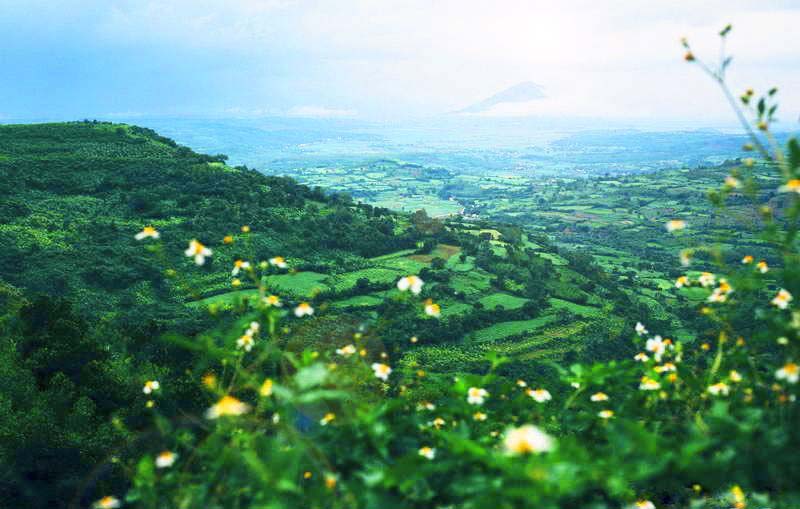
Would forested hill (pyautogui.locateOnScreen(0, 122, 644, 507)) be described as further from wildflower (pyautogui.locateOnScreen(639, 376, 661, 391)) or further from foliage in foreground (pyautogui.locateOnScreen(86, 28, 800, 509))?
wildflower (pyautogui.locateOnScreen(639, 376, 661, 391))

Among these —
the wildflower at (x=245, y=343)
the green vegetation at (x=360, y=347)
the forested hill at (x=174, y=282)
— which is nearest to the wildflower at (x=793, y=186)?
the green vegetation at (x=360, y=347)

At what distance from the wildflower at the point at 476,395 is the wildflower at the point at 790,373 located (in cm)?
217

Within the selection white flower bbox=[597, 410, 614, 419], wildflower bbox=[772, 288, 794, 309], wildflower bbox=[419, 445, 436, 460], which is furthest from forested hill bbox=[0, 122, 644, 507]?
wildflower bbox=[772, 288, 794, 309]

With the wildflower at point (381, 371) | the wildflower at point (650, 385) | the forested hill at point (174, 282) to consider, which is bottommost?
the forested hill at point (174, 282)

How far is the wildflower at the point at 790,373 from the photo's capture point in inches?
136

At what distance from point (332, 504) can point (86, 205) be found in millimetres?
85130

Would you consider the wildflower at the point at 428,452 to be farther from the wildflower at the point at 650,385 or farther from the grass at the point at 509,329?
the grass at the point at 509,329

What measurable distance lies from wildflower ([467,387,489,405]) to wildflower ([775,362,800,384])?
2170 mm

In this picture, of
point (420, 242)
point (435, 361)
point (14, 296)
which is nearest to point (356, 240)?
point (420, 242)

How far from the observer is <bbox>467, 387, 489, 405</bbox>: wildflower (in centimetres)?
474

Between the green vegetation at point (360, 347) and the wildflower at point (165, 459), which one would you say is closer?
the green vegetation at point (360, 347)

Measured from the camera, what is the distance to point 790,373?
3512 millimetres

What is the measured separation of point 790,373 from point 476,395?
228 centimetres

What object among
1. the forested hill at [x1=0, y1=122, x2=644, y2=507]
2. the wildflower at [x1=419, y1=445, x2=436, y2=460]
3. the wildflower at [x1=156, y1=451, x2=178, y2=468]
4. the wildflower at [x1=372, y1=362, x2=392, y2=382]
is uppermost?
the wildflower at [x1=372, y1=362, x2=392, y2=382]
